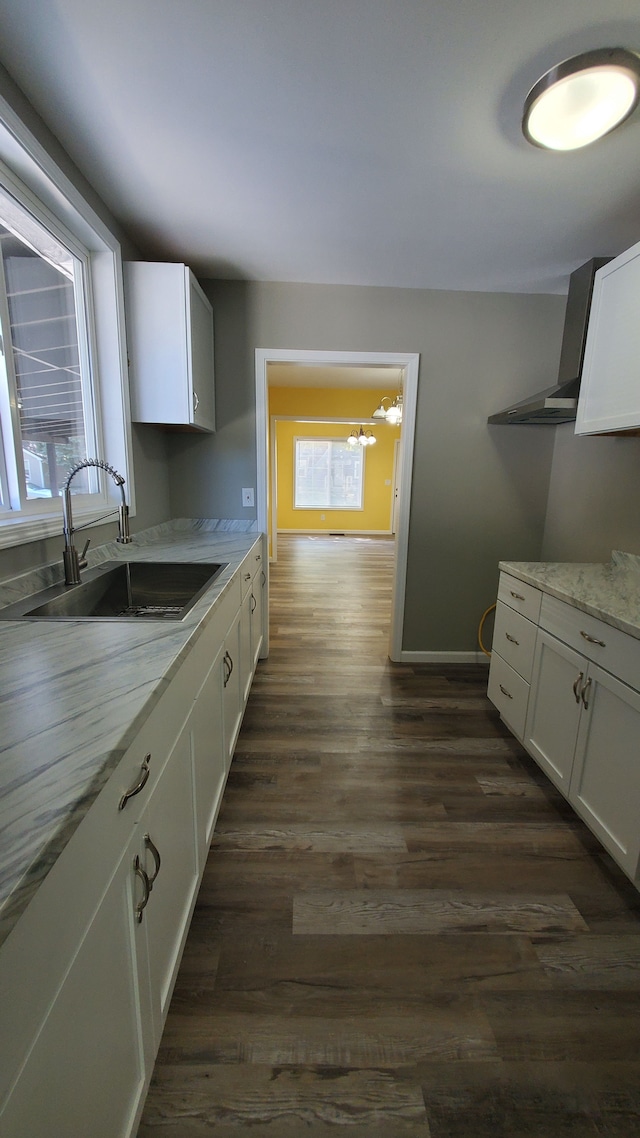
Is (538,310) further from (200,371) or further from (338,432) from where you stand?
(338,432)

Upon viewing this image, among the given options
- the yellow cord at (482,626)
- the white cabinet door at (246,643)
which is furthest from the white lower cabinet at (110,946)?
the yellow cord at (482,626)

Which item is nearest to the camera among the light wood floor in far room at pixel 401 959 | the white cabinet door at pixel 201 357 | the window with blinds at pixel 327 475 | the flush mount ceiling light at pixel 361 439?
the light wood floor in far room at pixel 401 959

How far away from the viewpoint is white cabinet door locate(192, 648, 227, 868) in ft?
4.02

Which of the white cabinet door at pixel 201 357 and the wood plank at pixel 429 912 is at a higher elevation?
the white cabinet door at pixel 201 357

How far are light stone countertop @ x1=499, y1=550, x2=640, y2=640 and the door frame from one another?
2.72 ft

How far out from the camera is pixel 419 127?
1.40m

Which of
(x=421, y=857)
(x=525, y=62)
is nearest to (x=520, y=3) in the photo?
(x=525, y=62)

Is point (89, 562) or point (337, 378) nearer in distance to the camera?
point (89, 562)

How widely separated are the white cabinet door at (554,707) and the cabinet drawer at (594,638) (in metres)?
0.05

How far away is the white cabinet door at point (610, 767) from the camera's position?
1.33m

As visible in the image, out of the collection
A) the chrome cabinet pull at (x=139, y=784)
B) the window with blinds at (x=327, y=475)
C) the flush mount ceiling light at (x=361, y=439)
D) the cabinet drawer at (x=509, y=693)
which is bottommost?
the cabinet drawer at (x=509, y=693)

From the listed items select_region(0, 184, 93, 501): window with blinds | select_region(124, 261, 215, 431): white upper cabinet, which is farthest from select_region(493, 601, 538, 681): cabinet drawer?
select_region(0, 184, 93, 501): window with blinds

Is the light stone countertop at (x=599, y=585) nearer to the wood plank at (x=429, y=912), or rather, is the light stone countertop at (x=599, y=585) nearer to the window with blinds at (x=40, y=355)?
the wood plank at (x=429, y=912)

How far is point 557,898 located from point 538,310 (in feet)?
10.00
